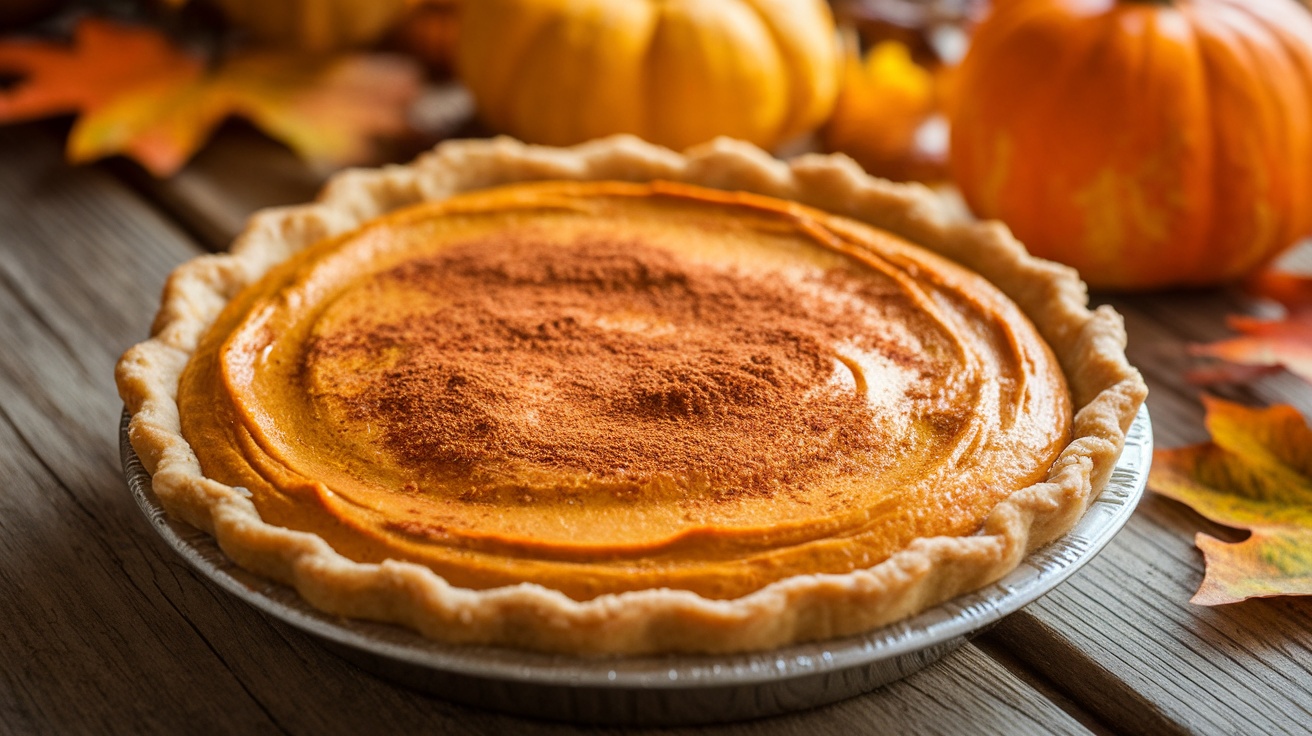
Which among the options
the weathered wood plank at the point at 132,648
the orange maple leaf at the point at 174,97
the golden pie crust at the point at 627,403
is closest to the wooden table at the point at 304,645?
the weathered wood plank at the point at 132,648

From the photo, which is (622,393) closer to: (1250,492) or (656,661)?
(656,661)

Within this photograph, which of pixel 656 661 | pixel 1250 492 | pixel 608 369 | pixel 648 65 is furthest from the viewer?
pixel 648 65

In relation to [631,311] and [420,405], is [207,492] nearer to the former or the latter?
[420,405]

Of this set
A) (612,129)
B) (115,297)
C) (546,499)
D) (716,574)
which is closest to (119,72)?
(115,297)

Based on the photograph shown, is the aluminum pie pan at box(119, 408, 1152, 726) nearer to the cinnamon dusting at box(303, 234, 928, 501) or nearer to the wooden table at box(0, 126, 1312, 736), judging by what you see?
the wooden table at box(0, 126, 1312, 736)

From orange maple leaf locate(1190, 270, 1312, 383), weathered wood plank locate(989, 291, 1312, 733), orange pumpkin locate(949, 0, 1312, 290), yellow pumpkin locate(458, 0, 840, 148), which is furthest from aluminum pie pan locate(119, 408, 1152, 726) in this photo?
yellow pumpkin locate(458, 0, 840, 148)

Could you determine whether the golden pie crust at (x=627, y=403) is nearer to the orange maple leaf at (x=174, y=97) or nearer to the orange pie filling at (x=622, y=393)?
the orange pie filling at (x=622, y=393)

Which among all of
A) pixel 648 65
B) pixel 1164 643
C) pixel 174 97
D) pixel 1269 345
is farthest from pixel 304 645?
pixel 174 97
